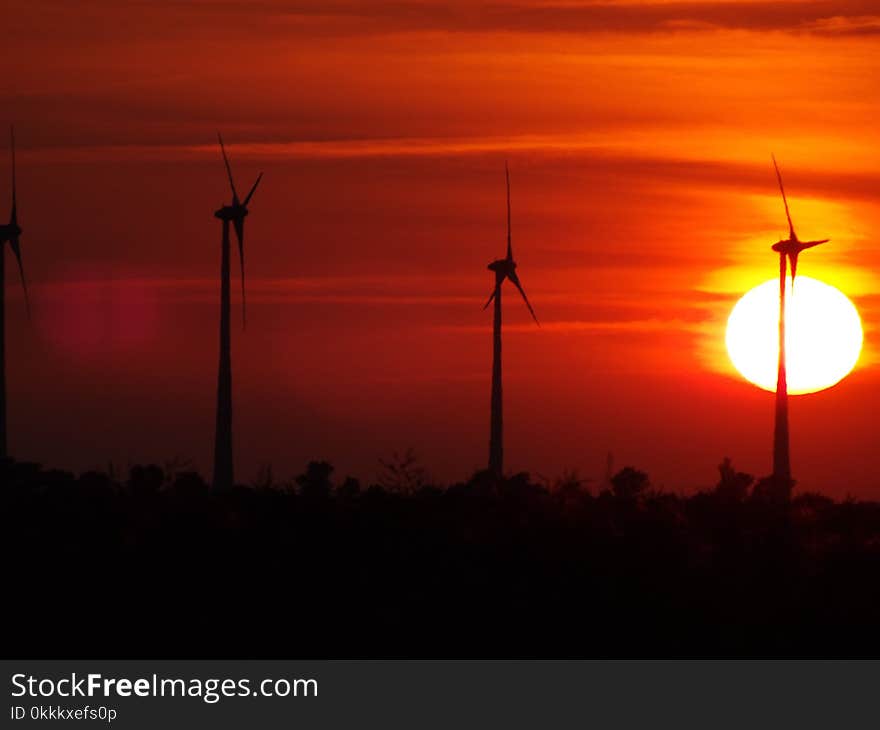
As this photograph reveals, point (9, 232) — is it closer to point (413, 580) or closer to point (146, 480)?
point (146, 480)

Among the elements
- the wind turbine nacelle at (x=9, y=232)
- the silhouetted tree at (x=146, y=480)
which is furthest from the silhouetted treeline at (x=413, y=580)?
the wind turbine nacelle at (x=9, y=232)

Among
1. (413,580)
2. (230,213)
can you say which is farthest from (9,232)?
(413,580)

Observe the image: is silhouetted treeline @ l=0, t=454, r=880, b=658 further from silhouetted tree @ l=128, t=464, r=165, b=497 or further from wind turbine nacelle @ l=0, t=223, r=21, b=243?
wind turbine nacelle @ l=0, t=223, r=21, b=243

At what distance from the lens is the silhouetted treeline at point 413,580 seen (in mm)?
79188

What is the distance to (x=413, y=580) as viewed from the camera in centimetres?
8412

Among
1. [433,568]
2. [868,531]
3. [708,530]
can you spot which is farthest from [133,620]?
[868,531]

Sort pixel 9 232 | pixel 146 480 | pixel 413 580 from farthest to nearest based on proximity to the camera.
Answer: pixel 9 232, pixel 146 480, pixel 413 580

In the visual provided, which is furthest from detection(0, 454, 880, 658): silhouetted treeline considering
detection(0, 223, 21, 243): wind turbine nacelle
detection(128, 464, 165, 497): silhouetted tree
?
detection(0, 223, 21, 243): wind turbine nacelle

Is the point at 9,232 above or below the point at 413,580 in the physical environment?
above

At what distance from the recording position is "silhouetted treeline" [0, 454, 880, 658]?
79.2m

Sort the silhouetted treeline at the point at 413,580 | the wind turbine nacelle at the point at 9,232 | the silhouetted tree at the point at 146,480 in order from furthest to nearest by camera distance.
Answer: the wind turbine nacelle at the point at 9,232 → the silhouetted tree at the point at 146,480 → the silhouetted treeline at the point at 413,580

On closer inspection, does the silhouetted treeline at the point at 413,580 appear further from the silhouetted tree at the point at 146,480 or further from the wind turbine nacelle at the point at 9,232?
the wind turbine nacelle at the point at 9,232

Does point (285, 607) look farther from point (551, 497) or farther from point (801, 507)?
point (801, 507)

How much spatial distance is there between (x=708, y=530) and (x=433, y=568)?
1588 cm
